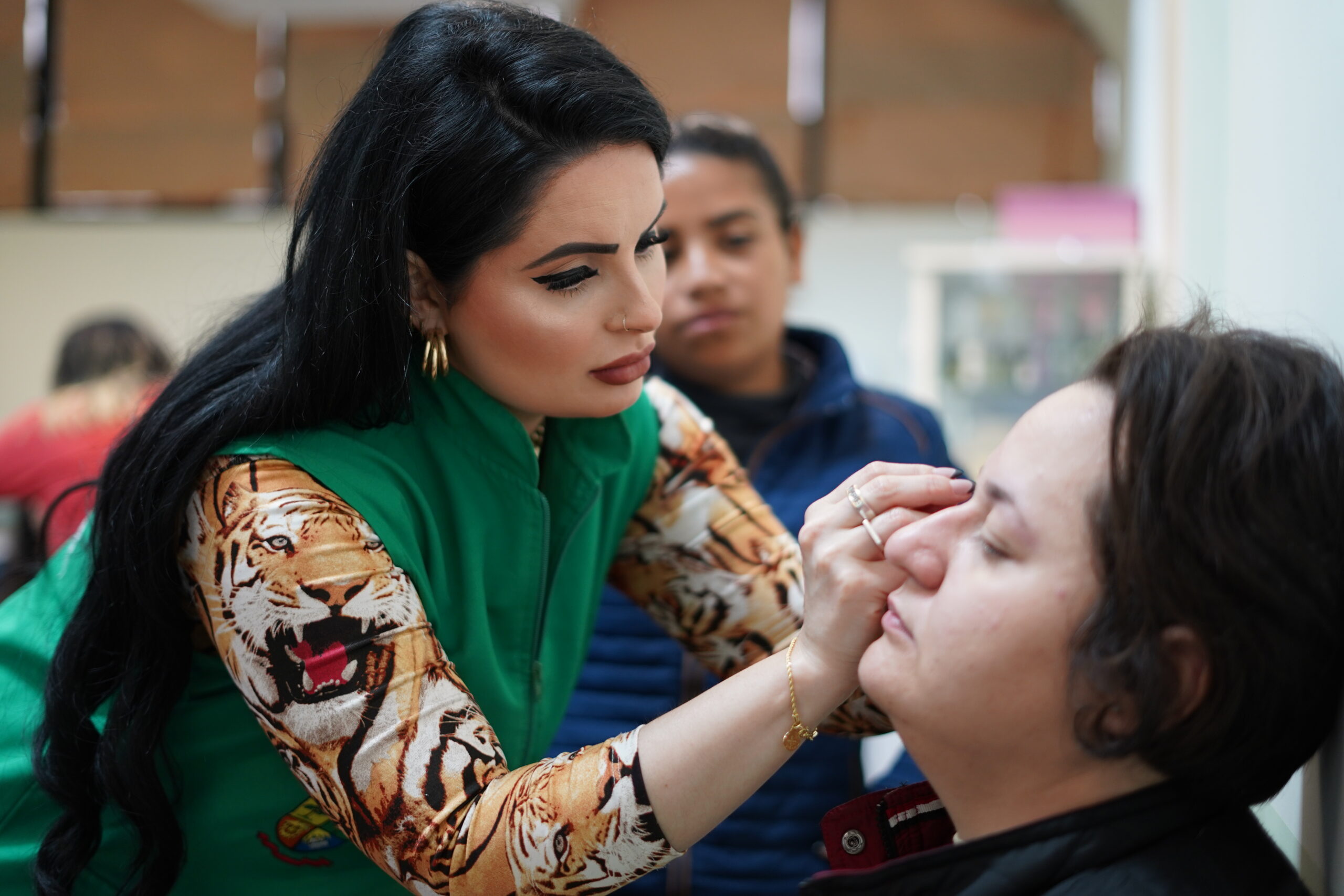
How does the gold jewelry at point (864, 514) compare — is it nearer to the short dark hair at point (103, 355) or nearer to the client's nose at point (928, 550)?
the client's nose at point (928, 550)

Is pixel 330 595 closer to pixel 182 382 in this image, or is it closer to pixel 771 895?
pixel 182 382

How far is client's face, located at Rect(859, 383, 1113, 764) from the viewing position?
2.48 ft

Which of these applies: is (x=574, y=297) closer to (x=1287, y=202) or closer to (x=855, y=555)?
(x=855, y=555)

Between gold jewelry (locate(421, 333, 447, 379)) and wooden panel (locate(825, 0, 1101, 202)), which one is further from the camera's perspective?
wooden panel (locate(825, 0, 1101, 202))

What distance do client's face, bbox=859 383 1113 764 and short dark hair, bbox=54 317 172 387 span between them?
2810 mm

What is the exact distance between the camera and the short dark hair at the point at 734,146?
1744 millimetres

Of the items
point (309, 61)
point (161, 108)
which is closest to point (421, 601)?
point (309, 61)

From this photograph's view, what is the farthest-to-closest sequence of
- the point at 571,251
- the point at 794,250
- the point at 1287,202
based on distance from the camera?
the point at 794,250
the point at 1287,202
the point at 571,251

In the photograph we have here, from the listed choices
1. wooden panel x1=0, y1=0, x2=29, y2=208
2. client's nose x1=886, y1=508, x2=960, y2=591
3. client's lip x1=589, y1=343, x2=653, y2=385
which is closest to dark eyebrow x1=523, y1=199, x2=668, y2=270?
client's lip x1=589, y1=343, x2=653, y2=385

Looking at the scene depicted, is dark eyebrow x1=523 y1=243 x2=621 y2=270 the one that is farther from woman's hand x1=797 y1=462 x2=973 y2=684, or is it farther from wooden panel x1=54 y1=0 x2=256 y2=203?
wooden panel x1=54 y1=0 x2=256 y2=203

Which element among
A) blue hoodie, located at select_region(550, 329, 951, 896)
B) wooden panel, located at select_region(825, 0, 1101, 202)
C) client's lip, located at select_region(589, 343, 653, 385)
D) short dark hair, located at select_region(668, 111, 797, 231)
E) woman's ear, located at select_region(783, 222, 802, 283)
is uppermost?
wooden panel, located at select_region(825, 0, 1101, 202)

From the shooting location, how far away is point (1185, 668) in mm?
719

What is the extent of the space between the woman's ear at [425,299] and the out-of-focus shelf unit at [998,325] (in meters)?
2.57

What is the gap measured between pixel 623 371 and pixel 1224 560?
0.55 m
